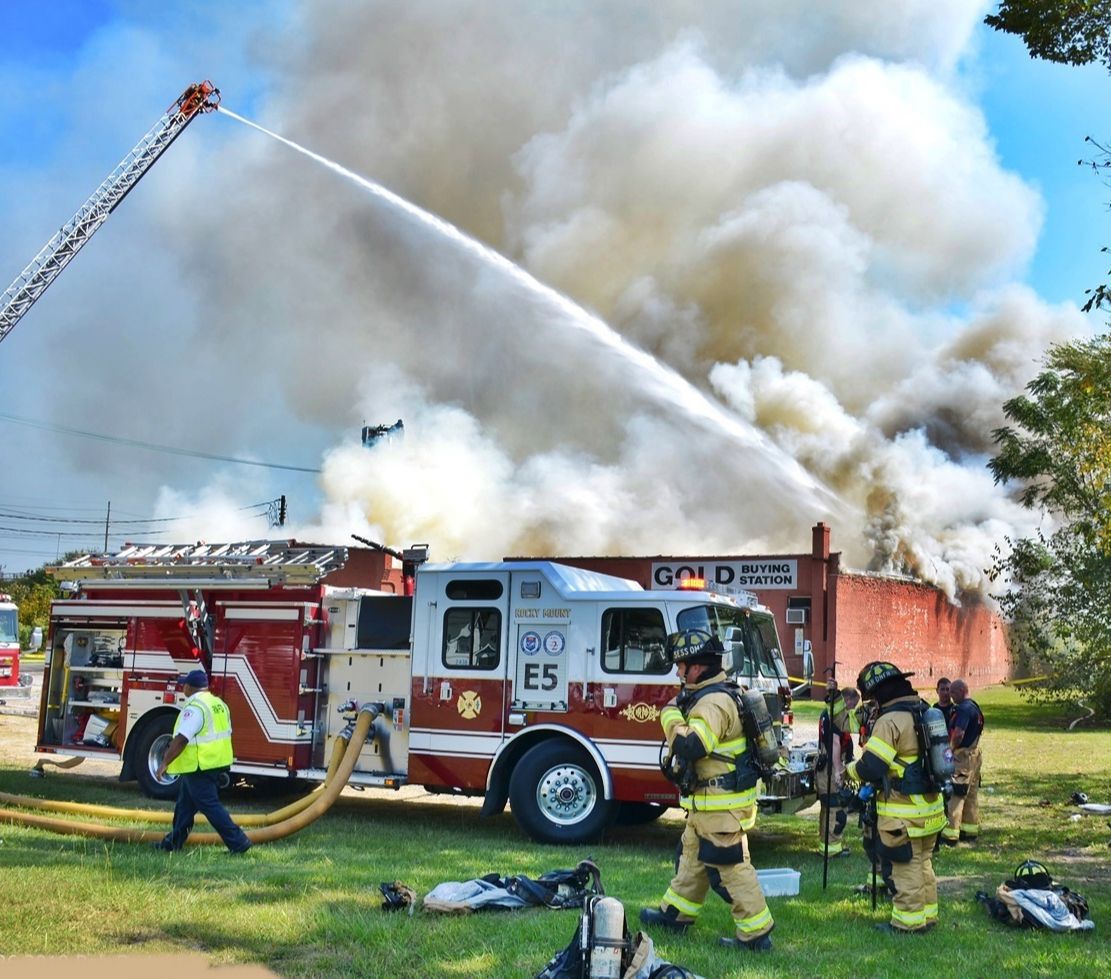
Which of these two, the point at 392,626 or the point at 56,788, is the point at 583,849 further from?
the point at 56,788

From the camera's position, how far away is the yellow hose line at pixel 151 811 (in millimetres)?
9297

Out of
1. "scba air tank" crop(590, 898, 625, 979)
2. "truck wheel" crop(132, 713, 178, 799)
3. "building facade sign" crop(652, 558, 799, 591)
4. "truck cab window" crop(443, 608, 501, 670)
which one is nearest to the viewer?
"scba air tank" crop(590, 898, 625, 979)

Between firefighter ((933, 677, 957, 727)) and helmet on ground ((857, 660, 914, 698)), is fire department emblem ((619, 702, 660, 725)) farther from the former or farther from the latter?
firefighter ((933, 677, 957, 727))

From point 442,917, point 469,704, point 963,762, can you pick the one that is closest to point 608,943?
point 442,917

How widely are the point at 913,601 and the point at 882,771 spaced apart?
33.9 meters

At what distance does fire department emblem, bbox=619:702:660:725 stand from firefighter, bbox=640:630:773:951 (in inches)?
116

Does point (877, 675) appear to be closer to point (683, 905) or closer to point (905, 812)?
point (905, 812)

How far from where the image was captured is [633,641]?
9.45 meters

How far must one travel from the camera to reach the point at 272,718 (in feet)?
35.4

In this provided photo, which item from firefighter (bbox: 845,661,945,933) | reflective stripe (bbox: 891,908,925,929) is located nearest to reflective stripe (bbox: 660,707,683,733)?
firefighter (bbox: 845,661,945,933)

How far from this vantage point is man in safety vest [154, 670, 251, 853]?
26.7 feet

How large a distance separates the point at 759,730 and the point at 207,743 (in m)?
4.44

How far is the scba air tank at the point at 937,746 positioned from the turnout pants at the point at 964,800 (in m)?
3.47

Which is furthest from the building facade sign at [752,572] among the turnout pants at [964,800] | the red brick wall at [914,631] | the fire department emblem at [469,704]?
the fire department emblem at [469,704]
